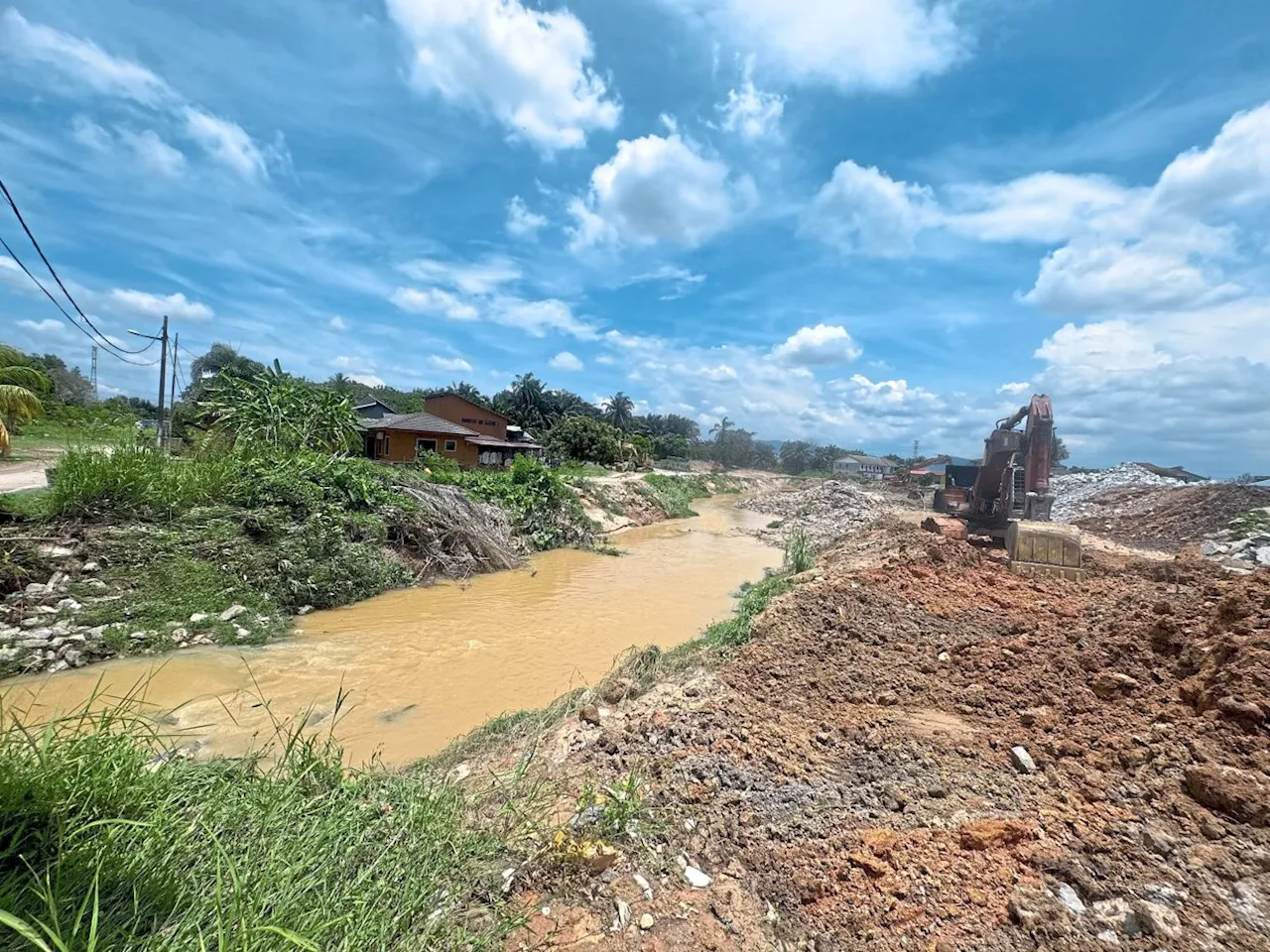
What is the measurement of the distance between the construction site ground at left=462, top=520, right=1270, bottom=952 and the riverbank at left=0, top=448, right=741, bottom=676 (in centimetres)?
649

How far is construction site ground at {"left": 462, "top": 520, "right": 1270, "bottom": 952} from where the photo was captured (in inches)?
95.5

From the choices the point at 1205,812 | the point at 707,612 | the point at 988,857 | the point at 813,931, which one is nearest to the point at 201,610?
the point at 707,612

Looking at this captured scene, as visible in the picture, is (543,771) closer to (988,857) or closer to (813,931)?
(813,931)

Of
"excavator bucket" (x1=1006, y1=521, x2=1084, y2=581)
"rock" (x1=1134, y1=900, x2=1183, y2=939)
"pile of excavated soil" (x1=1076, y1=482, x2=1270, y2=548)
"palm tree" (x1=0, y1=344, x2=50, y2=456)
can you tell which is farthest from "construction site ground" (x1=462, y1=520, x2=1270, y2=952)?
"palm tree" (x1=0, y1=344, x2=50, y2=456)

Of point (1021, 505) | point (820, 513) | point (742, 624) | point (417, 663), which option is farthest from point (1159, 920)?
point (820, 513)

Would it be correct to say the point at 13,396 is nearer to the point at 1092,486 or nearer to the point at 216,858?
the point at 216,858

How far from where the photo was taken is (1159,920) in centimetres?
218

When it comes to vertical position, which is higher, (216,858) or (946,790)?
(216,858)

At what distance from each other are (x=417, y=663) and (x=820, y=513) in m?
25.0

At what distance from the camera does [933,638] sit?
237 inches

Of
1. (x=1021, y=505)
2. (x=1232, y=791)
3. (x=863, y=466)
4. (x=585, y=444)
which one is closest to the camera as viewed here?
(x=1232, y=791)

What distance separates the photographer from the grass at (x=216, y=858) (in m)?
1.93

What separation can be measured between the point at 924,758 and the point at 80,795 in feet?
14.8

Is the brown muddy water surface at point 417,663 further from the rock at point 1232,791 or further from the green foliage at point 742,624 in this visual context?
the rock at point 1232,791
